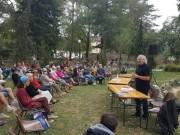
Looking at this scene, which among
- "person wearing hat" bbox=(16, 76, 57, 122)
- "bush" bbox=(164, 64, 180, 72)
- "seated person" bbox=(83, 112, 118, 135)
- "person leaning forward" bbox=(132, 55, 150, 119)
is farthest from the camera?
"bush" bbox=(164, 64, 180, 72)

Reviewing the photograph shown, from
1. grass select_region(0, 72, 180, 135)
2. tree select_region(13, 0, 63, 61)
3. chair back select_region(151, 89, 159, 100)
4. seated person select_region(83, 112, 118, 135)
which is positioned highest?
tree select_region(13, 0, 63, 61)

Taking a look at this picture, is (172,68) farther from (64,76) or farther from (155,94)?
(155,94)

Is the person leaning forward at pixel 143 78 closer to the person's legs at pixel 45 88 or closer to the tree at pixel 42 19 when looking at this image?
the person's legs at pixel 45 88

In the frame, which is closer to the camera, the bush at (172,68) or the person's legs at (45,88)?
the person's legs at (45,88)

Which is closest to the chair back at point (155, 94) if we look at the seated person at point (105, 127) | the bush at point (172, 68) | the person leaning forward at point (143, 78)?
the person leaning forward at point (143, 78)

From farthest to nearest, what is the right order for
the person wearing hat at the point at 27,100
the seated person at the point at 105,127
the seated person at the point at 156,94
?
1. the seated person at the point at 156,94
2. the person wearing hat at the point at 27,100
3. the seated person at the point at 105,127

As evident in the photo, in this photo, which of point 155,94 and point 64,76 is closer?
point 155,94

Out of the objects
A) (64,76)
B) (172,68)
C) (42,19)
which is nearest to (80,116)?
(64,76)

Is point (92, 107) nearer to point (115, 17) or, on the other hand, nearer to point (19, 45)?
point (19, 45)

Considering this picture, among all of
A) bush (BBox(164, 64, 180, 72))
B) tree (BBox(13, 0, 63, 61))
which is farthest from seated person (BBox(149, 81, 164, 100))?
bush (BBox(164, 64, 180, 72))

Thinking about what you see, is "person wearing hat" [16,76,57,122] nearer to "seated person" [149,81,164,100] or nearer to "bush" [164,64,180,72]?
"seated person" [149,81,164,100]

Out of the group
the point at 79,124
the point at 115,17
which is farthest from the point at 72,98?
the point at 115,17

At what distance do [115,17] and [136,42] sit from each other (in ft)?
21.3

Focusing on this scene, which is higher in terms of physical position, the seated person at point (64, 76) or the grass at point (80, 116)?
the seated person at point (64, 76)
